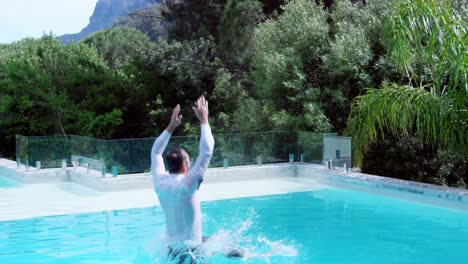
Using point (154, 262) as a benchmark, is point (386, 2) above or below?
above

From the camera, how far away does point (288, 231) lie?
9.88m

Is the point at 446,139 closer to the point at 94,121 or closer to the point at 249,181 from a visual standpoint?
the point at 249,181

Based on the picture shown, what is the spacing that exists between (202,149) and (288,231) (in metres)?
5.68

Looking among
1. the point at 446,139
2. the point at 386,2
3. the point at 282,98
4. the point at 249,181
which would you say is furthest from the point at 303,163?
the point at 446,139

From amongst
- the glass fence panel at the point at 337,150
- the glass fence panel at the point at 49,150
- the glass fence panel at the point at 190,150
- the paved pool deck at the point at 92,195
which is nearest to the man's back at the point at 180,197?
the paved pool deck at the point at 92,195

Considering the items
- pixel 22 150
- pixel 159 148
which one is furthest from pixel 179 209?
pixel 22 150

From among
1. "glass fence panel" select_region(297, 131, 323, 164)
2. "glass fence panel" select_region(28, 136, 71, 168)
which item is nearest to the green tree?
"glass fence panel" select_region(297, 131, 323, 164)

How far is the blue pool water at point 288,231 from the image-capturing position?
840 cm

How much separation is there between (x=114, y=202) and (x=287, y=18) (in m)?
8.72

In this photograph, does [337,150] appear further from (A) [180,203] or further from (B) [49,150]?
Result: (A) [180,203]

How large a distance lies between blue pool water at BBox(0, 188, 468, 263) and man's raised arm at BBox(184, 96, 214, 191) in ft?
8.73

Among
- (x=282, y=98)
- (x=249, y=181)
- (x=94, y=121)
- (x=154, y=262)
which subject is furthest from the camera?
(x=94, y=121)

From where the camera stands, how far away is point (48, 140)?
50.8 ft

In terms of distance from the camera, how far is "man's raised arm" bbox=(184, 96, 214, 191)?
177 inches
